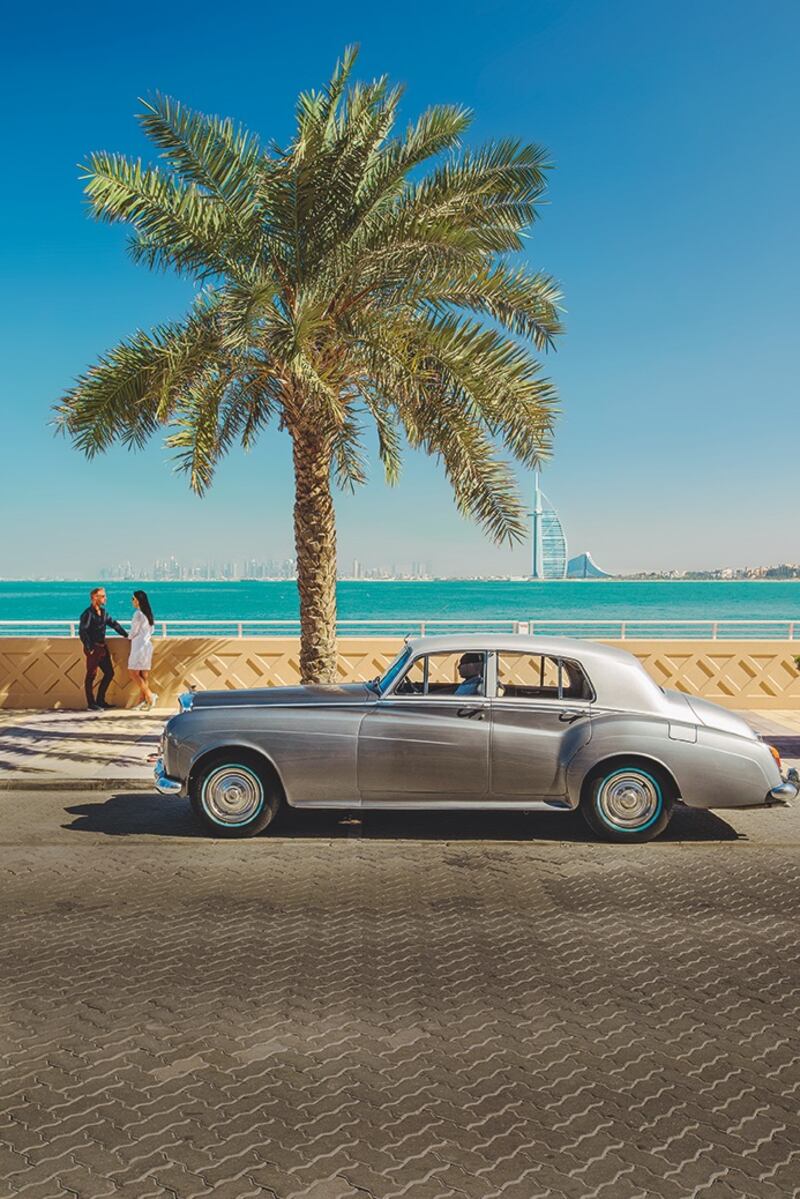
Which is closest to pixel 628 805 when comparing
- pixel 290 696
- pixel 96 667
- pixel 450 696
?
pixel 450 696

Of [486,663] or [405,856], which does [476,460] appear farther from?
[405,856]

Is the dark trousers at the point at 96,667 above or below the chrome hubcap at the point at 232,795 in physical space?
above

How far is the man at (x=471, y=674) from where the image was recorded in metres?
6.87

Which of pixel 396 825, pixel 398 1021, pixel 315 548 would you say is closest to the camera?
pixel 398 1021

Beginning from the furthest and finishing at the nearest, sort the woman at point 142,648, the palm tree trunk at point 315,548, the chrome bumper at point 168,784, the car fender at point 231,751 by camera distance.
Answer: the woman at point 142,648 < the palm tree trunk at point 315,548 < the chrome bumper at point 168,784 < the car fender at point 231,751

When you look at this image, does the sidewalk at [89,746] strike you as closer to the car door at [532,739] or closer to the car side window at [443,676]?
the car side window at [443,676]

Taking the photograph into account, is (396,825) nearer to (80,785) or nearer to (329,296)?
(80,785)

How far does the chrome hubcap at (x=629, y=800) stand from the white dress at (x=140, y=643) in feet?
26.4

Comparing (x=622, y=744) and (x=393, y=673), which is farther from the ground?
(x=393, y=673)

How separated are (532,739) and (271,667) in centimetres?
761

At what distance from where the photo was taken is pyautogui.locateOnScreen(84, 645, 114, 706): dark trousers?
12930mm

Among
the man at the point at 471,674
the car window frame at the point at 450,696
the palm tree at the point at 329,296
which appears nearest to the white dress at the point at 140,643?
the palm tree at the point at 329,296

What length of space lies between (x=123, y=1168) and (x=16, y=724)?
10.1m

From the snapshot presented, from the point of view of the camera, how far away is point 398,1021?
390 centimetres
